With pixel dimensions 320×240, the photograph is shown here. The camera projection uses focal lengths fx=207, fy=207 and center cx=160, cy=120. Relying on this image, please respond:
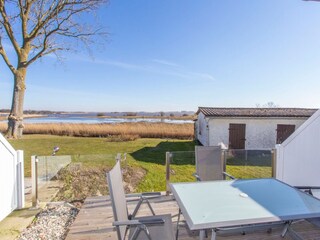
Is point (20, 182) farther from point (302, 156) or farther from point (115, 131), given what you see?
point (115, 131)

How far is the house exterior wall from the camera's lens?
38.0ft

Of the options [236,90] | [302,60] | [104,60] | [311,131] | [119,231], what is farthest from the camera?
[236,90]

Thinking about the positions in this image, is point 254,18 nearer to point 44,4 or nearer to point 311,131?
point 311,131

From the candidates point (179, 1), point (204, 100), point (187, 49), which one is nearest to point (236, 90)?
point (204, 100)

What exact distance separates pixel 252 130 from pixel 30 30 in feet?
40.3

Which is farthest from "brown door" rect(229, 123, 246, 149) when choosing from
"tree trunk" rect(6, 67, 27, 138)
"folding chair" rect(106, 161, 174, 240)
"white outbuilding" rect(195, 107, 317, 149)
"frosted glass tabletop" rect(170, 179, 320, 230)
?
"tree trunk" rect(6, 67, 27, 138)

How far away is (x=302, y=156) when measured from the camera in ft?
12.8

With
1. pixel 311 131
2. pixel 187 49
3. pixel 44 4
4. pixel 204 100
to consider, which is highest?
pixel 44 4

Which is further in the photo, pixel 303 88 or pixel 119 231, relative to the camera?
pixel 303 88

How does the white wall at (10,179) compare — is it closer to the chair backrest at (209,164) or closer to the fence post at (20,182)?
the fence post at (20,182)

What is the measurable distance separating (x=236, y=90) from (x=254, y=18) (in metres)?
7.76

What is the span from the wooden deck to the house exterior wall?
28.0ft

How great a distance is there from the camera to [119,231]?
A: 1686 mm

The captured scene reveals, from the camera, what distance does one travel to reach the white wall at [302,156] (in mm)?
3680
